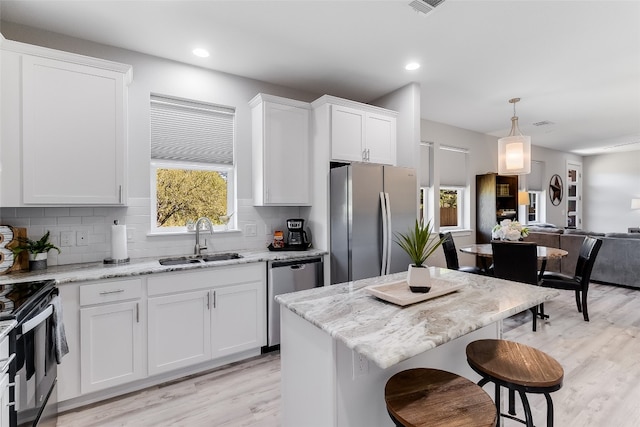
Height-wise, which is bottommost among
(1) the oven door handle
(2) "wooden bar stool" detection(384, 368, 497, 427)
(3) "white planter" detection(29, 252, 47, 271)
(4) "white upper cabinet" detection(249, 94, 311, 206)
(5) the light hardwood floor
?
(5) the light hardwood floor

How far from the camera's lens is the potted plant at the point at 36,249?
2296 mm

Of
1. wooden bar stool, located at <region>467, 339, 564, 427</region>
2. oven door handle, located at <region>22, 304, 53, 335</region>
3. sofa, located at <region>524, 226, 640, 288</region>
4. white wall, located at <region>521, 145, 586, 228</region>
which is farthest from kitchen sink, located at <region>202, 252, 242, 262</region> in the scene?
white wall, located at <region>521, 145, 586, 228</region>

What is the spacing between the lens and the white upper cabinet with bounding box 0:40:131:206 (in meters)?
2.18

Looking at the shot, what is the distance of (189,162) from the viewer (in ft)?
10.5

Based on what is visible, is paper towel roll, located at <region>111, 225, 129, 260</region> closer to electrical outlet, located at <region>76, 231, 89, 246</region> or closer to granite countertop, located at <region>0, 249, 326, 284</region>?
granite countertop, located at <region>0, 249, 326, 284</region>

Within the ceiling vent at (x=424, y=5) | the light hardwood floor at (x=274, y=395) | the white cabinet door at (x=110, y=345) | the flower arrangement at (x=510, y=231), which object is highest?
the ceiling vent at (x=424, y=5)

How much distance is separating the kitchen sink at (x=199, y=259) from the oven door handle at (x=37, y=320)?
946 millimetres

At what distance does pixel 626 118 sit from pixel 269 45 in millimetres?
6101

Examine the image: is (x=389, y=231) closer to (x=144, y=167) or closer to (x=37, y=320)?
(x=144, y=167)

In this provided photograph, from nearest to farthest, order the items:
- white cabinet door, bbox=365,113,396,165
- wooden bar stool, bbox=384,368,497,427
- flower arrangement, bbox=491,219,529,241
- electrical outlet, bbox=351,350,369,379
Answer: wooden bar stool, bbox=384,368,497,427 < electrical outlet, bbox=351,350,369,379 < white cabinet door, bbox=365,113,396,165 < flower arrangement, bbox=491,219,529,241

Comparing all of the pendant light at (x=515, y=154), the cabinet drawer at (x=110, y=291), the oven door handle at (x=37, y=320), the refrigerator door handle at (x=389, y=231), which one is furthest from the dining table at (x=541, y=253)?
the oven door handle at (x=37, y=320)

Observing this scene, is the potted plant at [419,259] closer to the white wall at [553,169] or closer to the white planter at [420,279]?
the white planter at [420,279]

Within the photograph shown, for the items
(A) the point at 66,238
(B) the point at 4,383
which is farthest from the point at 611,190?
(B) the point at 4,383

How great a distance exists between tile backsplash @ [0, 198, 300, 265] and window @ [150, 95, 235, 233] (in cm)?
13
